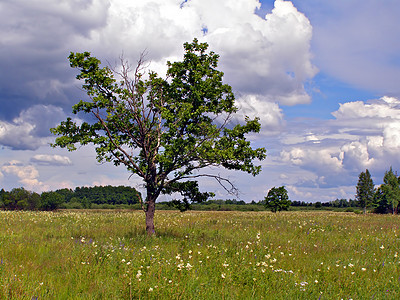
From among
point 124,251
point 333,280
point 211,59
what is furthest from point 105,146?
point 333,280

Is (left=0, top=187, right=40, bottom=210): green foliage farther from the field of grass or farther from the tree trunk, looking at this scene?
the field of grass

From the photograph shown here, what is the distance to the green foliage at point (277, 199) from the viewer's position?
5625 centimetres

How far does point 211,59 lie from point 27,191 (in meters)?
94.5

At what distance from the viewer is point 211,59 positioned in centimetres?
1442

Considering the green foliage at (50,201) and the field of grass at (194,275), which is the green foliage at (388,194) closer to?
the field of grass at (194,275)

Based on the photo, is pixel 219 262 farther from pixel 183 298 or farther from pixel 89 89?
pixel 89 89

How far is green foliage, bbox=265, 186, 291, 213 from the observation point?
56.2 meters

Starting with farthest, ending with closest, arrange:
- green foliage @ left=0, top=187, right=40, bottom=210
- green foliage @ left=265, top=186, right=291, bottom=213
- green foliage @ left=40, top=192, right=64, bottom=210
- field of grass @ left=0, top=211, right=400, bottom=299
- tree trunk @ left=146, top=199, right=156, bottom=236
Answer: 1. green foliage @ left=40, top=192, right=64, bottom=210
2. green foliage @ left=0, top=187, right=40, bottom=210
3. green foliage @ left=265, top=186, right=291, bottom=213
4. tree trunk @ left=146, top=199, right=156, bottom=236
5. field of grass @ left=0, top=211, right=400, bottom=299

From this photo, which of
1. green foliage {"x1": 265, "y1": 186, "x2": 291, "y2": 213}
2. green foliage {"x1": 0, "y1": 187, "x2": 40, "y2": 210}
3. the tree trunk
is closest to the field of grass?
the tree trunk

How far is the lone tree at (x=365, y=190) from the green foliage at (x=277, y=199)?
52829 millimetres

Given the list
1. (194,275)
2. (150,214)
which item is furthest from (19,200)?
(194,275)

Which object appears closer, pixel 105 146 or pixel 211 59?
pixel 105 146

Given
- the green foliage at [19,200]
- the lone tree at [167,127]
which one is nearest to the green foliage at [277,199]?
the lone tree at [167,127]

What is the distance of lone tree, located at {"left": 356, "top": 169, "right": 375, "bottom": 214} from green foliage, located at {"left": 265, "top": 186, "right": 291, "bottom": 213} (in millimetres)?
52829
